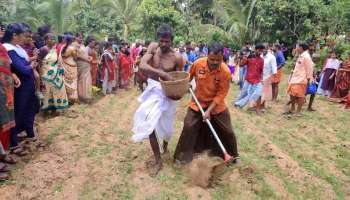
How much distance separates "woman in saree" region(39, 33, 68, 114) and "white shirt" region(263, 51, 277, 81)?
4.63 metres

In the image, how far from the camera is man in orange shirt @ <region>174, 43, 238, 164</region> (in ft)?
16.1

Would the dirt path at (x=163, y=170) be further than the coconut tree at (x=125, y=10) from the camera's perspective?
No

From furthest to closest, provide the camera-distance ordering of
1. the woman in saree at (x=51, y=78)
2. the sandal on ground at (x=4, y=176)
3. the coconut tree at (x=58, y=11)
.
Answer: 1. the coconut tree at (x=58, y=11)
2. the woman in saree at (x=51, y=78)
3. the sandal on ground at (x=4, y=176)

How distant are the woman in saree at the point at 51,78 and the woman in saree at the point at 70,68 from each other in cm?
44

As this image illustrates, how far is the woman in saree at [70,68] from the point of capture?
8078mm

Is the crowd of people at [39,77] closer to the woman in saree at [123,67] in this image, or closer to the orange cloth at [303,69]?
the woman in saree at [123,67]

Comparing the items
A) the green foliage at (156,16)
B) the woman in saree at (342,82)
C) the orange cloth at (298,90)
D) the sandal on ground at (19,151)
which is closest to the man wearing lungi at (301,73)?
the orange cloth at (298,90)

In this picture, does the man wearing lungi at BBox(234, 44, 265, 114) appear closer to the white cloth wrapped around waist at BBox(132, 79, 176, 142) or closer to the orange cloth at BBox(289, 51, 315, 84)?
the orange cloth at BBox(289, 51, 315, 84)

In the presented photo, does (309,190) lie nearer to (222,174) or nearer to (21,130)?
(222,174)

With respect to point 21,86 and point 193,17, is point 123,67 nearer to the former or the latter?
point 21,86

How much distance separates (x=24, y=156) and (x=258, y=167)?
3.10 m

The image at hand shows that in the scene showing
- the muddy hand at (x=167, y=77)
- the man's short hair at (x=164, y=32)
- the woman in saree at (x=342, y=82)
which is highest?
the man's short hair at (x=164, y=32)

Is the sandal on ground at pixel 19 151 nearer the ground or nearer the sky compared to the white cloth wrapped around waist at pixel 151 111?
nearer the ground

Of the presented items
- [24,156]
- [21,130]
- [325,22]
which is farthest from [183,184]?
[325,22]
